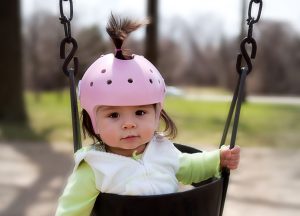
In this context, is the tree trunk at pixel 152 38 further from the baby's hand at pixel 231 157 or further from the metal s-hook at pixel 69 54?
the baby's hand at pixel 231 157

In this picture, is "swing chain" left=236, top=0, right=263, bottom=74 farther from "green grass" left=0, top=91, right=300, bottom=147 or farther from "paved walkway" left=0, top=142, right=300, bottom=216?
"green grass" left=0, top=91, right=300, bottom=147

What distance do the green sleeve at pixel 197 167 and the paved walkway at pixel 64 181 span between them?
2.00 metres

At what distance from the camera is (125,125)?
1469 millimetres

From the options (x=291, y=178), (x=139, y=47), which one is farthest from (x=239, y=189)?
(x=139, y=47)

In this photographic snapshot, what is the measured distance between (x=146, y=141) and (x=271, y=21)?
17832mm

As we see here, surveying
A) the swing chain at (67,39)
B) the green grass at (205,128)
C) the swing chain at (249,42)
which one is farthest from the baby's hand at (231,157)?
the green grass at (205,128)

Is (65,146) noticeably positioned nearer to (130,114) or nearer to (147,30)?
(147,30)

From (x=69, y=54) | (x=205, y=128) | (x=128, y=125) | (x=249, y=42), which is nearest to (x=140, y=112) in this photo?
(x=128, y=125)

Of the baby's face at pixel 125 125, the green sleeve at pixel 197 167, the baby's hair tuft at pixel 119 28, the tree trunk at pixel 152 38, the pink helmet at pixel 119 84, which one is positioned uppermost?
the baby's hair tuft at pixel 119 28

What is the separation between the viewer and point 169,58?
19.9 m

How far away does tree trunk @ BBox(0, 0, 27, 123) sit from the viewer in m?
7.46

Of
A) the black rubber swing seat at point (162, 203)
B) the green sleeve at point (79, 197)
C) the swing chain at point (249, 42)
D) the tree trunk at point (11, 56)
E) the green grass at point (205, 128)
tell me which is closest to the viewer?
the black rubber swing seat at point (162, 203)

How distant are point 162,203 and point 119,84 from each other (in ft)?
1.23

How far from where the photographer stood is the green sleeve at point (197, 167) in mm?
1665
